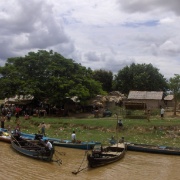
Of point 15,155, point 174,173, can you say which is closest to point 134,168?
point 174,173

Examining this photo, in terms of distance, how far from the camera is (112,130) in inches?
1239

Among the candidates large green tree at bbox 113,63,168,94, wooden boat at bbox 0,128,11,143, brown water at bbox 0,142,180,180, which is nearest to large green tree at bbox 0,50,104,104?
wooden boat at bbox 0,128,11,143

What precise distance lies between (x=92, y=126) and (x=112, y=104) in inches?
718

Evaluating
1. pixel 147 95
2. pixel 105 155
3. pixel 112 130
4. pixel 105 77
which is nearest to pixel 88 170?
pixel 105 155

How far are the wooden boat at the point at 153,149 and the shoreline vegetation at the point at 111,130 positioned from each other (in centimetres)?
201

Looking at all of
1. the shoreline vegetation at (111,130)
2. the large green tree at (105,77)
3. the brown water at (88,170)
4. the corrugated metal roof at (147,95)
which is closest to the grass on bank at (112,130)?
the shoreline vegetation at (111,130)

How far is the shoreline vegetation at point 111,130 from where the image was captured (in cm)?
2891

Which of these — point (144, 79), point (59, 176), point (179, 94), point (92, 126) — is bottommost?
point (59, 176)

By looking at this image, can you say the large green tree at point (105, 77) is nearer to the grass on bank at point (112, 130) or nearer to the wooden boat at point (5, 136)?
the grass on bank at point (112, 130)

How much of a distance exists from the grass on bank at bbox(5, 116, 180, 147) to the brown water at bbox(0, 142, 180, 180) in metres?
4.69

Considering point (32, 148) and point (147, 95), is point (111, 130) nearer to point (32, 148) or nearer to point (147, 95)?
point (32, 148)

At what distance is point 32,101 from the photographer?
4350cm

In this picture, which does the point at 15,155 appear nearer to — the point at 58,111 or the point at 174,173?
the point at 174,173

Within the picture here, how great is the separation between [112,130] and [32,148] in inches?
405
